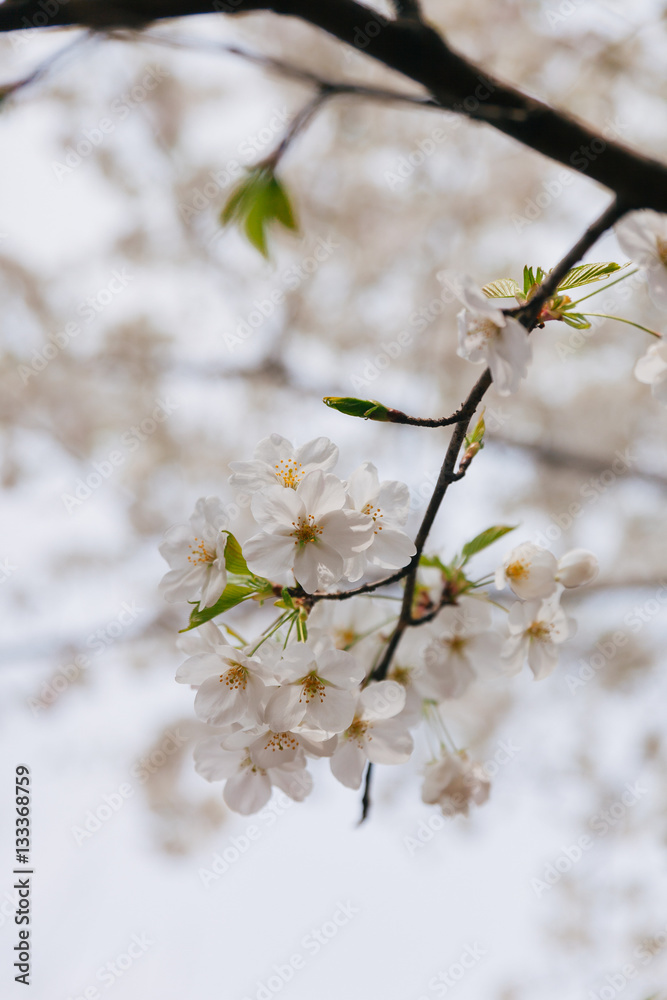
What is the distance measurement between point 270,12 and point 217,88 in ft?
13.3

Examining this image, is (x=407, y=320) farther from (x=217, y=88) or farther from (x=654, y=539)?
(x=654, y=539)

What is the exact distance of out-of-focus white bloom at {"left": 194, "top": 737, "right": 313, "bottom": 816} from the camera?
811mm

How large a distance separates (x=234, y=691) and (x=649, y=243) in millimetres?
621

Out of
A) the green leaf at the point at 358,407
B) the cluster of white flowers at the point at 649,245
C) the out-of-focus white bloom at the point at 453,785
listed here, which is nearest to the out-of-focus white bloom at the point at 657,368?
the cluster of white flowers at the point at 649,245

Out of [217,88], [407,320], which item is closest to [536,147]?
[407,320]

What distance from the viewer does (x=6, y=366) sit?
404 centimetres

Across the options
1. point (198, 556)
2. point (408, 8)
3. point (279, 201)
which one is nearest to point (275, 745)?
point (198, 556)

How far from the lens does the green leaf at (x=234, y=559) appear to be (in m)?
0.75

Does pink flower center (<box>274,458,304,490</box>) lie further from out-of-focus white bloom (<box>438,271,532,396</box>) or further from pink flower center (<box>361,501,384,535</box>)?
out-of-focus white bloom (<box>438,271,532,396</box>)

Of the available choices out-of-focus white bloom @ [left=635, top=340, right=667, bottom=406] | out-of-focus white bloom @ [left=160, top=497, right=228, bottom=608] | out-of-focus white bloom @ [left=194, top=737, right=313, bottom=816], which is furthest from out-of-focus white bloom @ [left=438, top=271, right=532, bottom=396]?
out-of-focus white bloom @ [left=194, top=737, right=313, bottom=816]

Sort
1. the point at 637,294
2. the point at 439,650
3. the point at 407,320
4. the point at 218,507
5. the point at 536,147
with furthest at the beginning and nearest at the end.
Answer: the point at 407,320 → the point at 637,294 → the point at 439,650 → the point at 218,507 → the point at 536,147

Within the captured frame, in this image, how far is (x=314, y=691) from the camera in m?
0.69

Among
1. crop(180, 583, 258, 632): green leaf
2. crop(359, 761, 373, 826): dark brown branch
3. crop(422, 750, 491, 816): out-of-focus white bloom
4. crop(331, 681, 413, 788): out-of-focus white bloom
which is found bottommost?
crop(422, 750, 491, 816): out-of-focus white bloom

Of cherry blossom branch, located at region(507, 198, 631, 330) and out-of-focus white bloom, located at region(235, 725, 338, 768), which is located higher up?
cherry blossom branch, located at region(507, 198, 631, 330)
